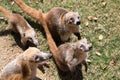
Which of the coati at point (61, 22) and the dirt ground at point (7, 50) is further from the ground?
the coati at point (61, 22)

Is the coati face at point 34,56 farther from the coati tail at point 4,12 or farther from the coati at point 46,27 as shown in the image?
the coati tail at point 4,12

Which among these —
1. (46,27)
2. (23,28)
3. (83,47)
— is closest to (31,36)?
(23,28)

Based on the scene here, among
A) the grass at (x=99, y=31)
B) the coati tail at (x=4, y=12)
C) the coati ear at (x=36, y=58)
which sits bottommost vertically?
the grass at (x=99, y=31)

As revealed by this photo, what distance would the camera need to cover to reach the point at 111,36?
8.91 meters

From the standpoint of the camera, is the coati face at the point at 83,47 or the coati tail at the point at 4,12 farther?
the coati tail at the point at 4,12

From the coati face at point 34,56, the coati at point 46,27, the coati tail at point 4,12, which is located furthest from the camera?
the coati tail at point 4,12

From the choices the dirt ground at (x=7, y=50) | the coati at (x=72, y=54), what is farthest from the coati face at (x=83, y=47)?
the dirt ground at (x=7, y=50)

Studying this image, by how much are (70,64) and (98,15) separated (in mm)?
2043

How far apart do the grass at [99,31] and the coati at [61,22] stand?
1.13ft

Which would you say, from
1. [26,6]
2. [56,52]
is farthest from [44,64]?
[26,6]

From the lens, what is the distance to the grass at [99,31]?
27.2ft

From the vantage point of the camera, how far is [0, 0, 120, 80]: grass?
8.28m

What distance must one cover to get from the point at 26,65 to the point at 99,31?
2387 mm

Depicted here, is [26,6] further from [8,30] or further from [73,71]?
[73,71]
